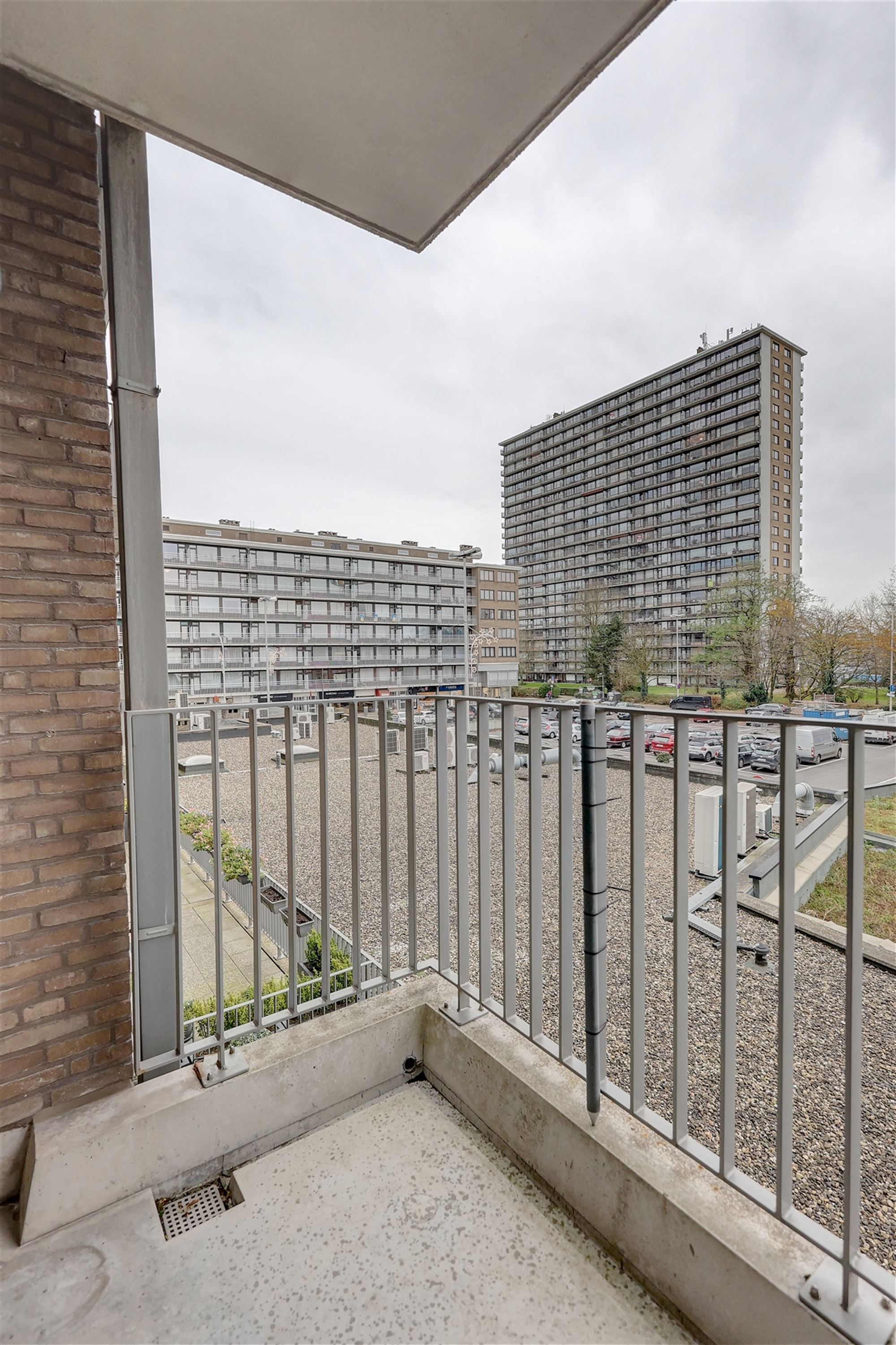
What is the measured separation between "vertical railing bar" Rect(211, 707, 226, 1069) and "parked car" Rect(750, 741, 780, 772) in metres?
1.00

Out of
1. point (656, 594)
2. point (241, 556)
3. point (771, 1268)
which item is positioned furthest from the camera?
point (241, 556)

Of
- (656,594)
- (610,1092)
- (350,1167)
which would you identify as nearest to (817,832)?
(610,1092)

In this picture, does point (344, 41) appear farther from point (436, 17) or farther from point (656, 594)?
point (656, 594)

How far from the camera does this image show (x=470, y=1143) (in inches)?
45.3

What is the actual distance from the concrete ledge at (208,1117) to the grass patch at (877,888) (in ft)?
3.33

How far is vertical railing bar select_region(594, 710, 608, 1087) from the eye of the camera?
945 mm

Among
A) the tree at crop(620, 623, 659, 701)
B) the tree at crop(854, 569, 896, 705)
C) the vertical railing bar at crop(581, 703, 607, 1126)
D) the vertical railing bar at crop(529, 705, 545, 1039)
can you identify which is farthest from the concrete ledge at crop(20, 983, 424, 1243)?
the tree at crop(620, 623, 659, 701)

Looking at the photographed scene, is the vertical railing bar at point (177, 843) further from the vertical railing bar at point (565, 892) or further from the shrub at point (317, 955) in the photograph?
the shrub at point (317, 955)

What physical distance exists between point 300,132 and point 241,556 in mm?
18298

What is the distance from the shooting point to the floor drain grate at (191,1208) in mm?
991

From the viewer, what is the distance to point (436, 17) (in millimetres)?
947

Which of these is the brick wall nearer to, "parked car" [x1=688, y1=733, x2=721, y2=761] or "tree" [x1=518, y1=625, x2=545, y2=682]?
"parked car" [x1=688, y1=733, x2=721, y2=761]

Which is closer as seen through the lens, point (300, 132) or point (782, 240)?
point (300, 132)

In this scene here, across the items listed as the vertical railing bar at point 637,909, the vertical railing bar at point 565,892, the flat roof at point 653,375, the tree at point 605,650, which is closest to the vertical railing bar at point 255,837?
the vertical railing bar at point 565,892
